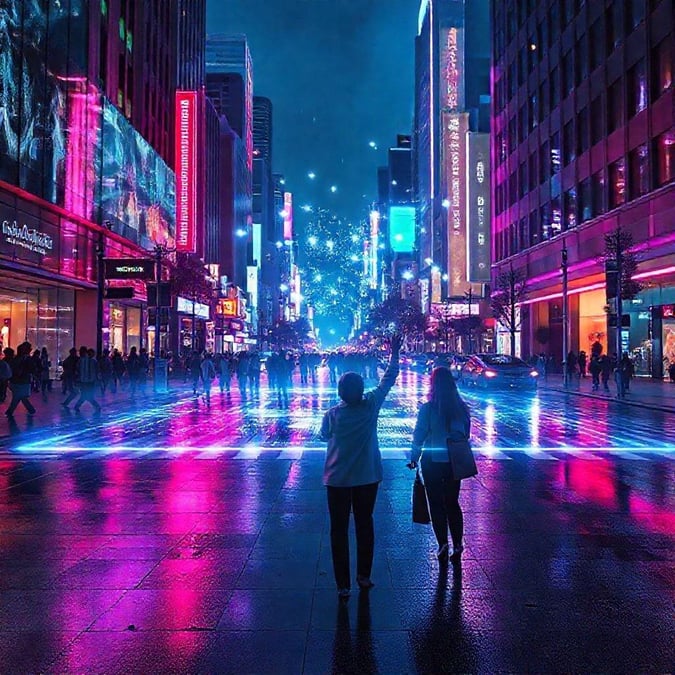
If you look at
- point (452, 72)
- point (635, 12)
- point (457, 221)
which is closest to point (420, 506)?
point (635, 12)

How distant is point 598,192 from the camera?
43.2 meters

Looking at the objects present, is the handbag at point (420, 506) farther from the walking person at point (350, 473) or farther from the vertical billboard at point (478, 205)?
the vertical billboard at point (478, 205)

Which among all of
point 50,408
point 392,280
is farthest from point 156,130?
point 392,280

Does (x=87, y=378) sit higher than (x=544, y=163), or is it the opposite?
(x=544, y=163)

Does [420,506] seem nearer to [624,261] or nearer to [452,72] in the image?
[624,261]

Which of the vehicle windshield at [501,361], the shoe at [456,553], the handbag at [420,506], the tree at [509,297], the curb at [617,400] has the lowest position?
the curb at [617,400]

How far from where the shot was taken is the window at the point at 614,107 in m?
40.2

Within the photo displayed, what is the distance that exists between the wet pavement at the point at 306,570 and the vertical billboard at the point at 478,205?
64036 millimetres

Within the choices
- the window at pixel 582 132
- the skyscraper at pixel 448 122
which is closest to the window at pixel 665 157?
the window at pixel 582 132

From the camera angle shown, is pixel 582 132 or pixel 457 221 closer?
pixel 582 132

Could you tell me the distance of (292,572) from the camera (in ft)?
20.7

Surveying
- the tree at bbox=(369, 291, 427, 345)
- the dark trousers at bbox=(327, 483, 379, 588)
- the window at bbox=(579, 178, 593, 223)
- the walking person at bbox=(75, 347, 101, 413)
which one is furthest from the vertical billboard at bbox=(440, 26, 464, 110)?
the dark trousers at bbox=(327, 483, 379, 588)

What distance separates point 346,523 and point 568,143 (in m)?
46.8

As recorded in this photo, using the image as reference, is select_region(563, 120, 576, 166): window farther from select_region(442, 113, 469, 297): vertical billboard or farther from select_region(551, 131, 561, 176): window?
select_region(442, 113, 469, 297): vertical billboard
